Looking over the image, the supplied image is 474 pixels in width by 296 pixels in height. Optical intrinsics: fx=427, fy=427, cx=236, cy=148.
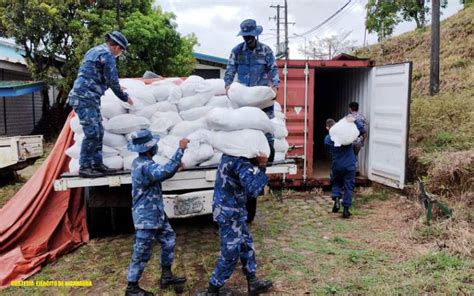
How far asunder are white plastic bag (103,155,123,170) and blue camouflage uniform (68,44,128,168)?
5.5 inches

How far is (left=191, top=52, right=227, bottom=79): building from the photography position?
20.1 m

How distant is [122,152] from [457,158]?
442 centimetres

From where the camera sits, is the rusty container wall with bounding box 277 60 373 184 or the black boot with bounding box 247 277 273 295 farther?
the rusty container wall with bounding box 277 60 373 184

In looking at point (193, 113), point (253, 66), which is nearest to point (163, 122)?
point (193, 113)

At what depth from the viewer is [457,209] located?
198 inches

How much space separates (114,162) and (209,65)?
16865 millimetres

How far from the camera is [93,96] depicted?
13.4 feet

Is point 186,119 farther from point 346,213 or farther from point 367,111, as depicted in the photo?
point 367,111

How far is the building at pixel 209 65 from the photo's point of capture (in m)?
20.1

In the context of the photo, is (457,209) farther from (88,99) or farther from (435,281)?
(88,99)

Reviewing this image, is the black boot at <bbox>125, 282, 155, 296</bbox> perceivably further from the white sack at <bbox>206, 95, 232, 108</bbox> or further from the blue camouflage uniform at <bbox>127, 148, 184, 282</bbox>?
the white sack at <bbox>206, 95, 232, 108</bbox>

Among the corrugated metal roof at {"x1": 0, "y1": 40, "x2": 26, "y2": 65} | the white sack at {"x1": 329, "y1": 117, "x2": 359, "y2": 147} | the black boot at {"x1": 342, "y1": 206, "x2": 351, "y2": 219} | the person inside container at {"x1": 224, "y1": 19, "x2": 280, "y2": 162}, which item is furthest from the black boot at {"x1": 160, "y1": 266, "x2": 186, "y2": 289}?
the corrugated metal roof at {"x1": 0, "y1": 40, "x2": 26, "y2": 65}

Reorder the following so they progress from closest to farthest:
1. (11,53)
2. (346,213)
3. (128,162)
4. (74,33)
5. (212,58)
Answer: (128,162) < (346,213) < (74,33) < (11,53) < (212,58)

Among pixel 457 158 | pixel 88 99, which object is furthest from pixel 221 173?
pixel 457 158
